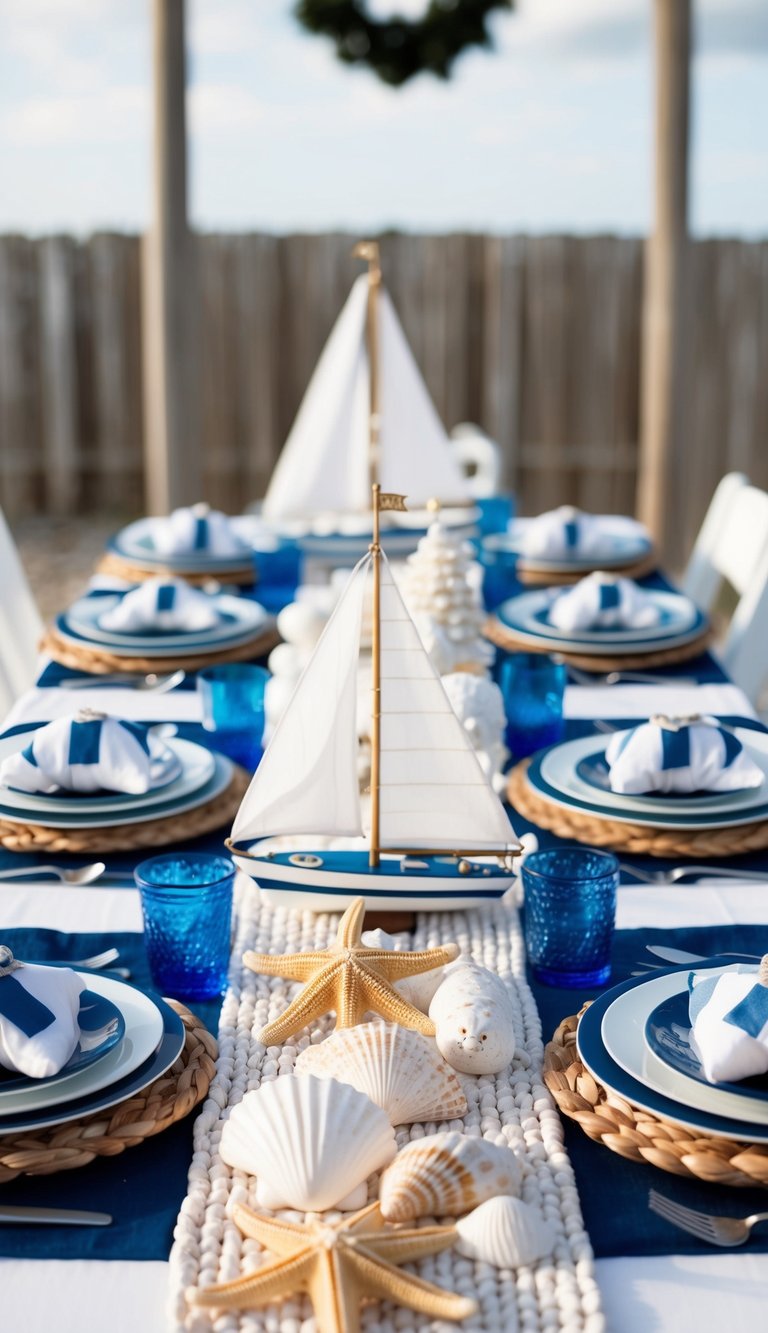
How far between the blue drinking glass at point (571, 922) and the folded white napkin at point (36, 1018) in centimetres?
44

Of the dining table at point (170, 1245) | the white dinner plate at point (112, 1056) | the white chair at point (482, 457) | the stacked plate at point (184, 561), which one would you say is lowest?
the dining table at point (170, 1245)

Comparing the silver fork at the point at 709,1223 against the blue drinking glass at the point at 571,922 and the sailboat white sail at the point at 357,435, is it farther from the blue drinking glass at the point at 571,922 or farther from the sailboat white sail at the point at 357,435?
the sailboat white sail at the point at 357,435

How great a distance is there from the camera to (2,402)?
766 centimetres

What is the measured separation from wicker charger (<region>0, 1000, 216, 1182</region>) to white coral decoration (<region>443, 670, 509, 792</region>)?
2.30 feet

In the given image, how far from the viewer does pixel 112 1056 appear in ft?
3.69

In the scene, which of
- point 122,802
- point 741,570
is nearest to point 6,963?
point 122,802

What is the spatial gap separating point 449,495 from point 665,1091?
198cm

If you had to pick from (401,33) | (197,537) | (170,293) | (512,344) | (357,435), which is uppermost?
(401,33)

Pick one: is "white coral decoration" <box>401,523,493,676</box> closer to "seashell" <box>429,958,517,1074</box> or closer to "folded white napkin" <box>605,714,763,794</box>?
"folded white napkin" <box>605,714,763,794</box>

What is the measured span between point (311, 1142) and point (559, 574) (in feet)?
7.05

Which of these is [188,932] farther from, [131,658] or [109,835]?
[131,658]

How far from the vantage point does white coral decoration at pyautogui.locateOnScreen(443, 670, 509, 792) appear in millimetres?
1784

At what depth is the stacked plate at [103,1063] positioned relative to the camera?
106 centimetres

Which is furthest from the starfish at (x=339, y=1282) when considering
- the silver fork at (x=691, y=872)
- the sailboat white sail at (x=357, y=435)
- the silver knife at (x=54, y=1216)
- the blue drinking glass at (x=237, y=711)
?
the sailboat white sail at (x=357, y=435)
